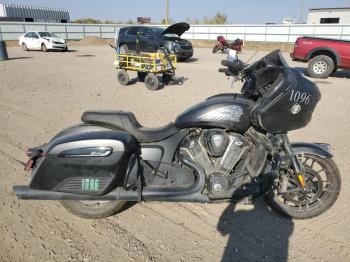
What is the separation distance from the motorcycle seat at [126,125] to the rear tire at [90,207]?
0.75 metres

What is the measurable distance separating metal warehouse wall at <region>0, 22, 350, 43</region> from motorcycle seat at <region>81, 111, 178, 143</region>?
24482 mm

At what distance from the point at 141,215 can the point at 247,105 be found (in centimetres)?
158

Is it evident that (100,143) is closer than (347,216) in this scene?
Yes

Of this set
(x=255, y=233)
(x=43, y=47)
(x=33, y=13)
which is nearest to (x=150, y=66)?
(x=255, y=233)

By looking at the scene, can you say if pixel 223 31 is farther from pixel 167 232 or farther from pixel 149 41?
pixel 167 232

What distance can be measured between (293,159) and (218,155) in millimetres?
731

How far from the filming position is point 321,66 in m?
10.5

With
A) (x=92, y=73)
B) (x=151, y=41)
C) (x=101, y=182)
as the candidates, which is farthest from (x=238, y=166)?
(x=151, y=41)

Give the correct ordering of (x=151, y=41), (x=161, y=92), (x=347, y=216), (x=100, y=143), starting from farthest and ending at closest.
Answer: (x=151, y=41) < (x=161, y=92) < (x=347, y=216) < (x=100, y=143)

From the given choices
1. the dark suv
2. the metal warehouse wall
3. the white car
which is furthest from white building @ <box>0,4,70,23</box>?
the dark suv

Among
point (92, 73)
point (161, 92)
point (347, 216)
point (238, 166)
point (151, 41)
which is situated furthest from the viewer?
point (151, 41)

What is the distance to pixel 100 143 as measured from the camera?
249 centimetres

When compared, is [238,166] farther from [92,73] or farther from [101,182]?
[92,73]

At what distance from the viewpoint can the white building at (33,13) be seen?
148ft
